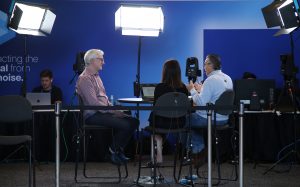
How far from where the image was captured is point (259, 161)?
646 centimetres

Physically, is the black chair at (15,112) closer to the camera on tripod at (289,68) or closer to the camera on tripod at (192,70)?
the camera on tripod at (192,70)

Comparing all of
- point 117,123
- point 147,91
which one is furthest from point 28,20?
point 117,123

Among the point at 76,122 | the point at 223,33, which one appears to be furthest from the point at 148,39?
the point at 76,122

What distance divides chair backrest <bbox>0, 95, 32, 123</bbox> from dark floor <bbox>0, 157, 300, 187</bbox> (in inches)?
34.2

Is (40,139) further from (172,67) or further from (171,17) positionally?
(171,17)

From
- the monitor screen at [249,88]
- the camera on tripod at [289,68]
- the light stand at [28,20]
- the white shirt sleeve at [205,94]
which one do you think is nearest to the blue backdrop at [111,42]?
the light stand at [28,20]

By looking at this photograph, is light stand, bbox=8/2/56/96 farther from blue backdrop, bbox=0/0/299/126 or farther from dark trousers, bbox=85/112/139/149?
blue backdrop, bbox=0/0/299/126

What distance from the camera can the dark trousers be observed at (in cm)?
491

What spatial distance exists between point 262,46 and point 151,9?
2.52 m

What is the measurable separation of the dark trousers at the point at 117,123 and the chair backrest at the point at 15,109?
2.73ft

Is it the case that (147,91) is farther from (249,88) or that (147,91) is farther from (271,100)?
(271,100)

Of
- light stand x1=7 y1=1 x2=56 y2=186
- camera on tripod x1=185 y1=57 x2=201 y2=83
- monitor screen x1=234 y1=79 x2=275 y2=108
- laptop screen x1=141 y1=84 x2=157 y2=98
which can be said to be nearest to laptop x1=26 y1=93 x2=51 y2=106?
light stand x1=7 y1=1 x2=56 y2=186

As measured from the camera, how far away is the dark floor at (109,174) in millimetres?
4992

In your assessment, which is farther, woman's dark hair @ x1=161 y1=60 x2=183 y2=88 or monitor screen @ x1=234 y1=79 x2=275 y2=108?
monitor screen @ x1=234 y1=79 x2=275 y2=108
